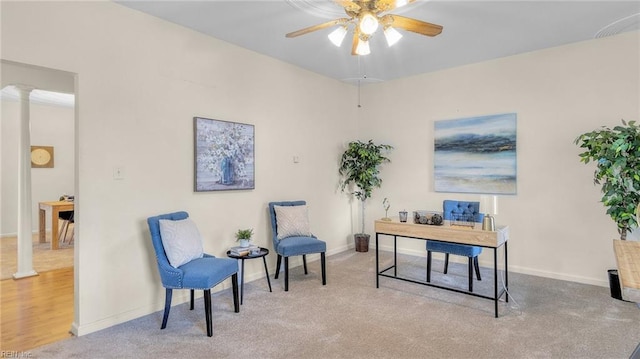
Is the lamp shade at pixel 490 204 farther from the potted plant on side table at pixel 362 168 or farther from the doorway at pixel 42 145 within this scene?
the doorway at pixel 42 145

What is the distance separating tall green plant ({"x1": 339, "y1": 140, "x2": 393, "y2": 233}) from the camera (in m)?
5.16

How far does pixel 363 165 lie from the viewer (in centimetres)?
520

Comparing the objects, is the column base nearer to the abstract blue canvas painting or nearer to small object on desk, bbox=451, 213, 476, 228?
small object on desk, bbox=451, 213, 476, 228

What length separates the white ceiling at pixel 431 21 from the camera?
2.96 m

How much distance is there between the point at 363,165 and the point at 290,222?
1.74 m

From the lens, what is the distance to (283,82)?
4.45m

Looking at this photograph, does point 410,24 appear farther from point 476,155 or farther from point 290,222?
point 476,155

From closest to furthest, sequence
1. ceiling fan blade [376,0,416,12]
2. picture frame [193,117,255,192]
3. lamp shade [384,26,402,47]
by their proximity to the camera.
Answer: ceiling fan blade [376,0,416,12] → lamp shade [384,26,402,47] → picture frame [193,117,255,192]

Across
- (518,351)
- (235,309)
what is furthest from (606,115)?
(235,309)

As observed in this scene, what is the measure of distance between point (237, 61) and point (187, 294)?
264 cm

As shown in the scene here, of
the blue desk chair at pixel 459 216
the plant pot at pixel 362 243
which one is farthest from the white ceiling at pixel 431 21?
the plant pot at pixel 362 243

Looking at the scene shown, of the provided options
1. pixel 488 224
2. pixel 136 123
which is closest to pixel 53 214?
pixel 136 123

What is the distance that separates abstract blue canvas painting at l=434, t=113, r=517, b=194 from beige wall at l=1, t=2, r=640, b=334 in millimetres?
124

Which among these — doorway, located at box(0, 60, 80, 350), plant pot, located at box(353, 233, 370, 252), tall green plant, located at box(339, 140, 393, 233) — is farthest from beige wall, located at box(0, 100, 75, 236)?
plant pot, located at box(353, 233, 370, 252)
